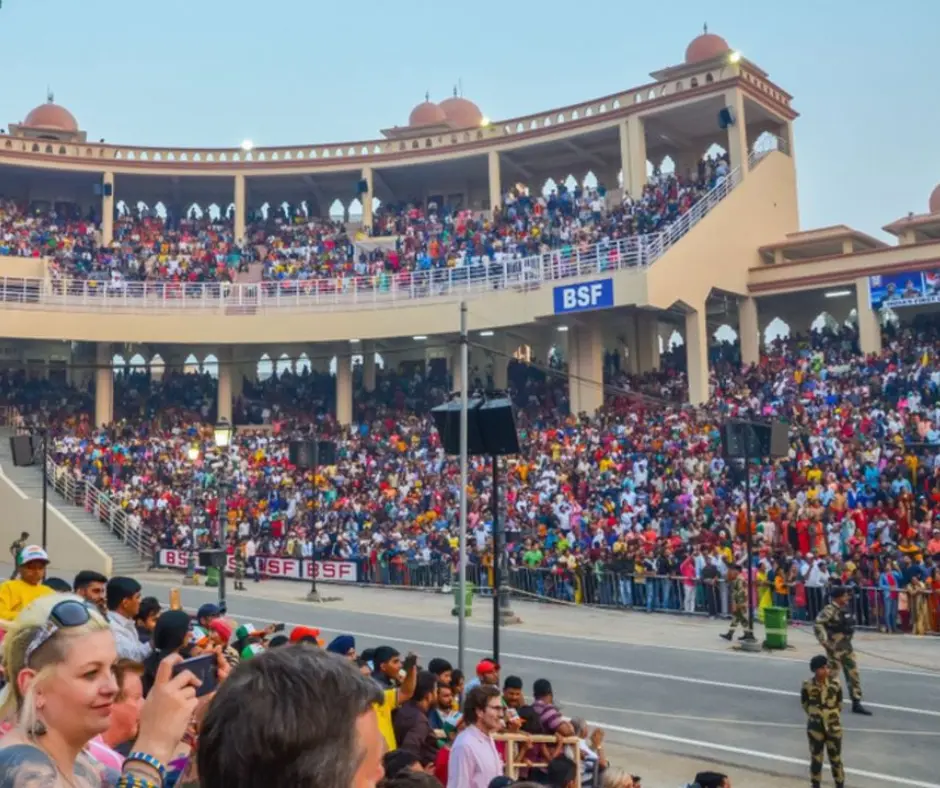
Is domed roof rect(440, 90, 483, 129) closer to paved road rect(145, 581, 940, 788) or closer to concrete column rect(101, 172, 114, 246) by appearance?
concrete column rect(101, 172, 114, 246)

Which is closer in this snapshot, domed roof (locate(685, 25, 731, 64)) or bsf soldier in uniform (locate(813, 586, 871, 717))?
bsf soldier in uniform (locate(813, 586, 871, 717))

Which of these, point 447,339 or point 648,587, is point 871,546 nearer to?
point 648,587

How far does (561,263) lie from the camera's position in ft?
108

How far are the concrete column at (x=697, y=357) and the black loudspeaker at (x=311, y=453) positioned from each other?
13.1 m

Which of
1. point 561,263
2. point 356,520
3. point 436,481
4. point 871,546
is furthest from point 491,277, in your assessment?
point 871,546

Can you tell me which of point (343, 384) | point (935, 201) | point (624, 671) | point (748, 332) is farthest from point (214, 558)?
point (935, 201)

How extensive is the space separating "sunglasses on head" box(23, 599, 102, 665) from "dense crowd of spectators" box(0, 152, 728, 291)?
3087 centimetres

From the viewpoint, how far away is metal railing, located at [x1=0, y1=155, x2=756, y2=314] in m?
32.3

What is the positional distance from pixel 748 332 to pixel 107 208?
28.6m

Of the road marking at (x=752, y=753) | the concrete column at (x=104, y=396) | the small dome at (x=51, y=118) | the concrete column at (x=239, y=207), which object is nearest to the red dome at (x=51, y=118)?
the small dome at (x=51, y=118)

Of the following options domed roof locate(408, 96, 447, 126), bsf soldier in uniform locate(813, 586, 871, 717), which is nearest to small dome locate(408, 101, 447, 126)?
domed roof locate(408, 96, 447, 126)

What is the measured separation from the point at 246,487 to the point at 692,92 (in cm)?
2111

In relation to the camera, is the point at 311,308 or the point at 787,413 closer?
the point at 787,413

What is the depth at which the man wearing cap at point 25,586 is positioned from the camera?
6.84 meters
